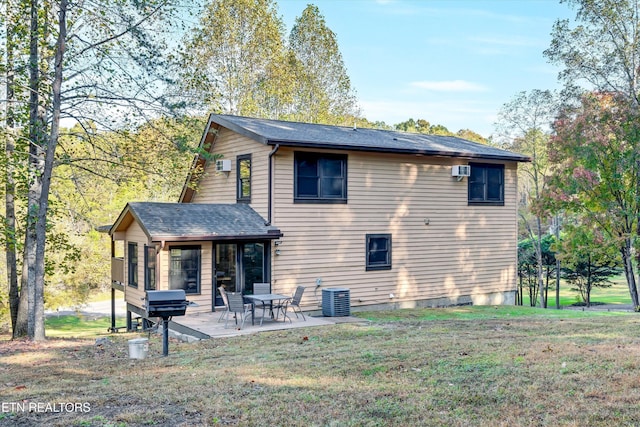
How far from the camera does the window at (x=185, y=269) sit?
40.4 feet

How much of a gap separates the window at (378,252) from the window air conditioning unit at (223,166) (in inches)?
170

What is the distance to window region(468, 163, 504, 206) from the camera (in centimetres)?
1630

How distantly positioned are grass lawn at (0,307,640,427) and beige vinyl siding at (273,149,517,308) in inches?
156

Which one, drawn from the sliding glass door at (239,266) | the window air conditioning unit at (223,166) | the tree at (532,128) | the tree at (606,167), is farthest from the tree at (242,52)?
the tree at (606,167)

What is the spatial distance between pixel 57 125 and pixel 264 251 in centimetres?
534

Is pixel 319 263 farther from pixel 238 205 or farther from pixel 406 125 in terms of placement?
pixel 406 125

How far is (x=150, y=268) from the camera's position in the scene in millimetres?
12906

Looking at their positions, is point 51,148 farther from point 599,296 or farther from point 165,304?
point 599,296

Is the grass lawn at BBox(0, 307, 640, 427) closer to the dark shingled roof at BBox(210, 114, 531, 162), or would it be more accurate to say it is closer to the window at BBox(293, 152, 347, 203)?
the window at BBox(293, 152, 347, 203)

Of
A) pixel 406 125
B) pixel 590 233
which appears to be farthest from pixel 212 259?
pixel 406 125

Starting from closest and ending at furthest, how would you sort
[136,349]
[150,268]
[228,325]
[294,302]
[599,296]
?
[136,349], [228,325], [294,302], [150,268], [599,296]

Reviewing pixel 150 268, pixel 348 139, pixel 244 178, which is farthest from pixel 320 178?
pixel 150 268

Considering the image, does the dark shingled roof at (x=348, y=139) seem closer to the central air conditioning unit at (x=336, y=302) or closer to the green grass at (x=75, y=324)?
the central air conditioning unit at (x=336, y=302)

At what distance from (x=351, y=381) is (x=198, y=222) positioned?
765 centimetres
